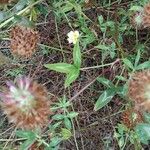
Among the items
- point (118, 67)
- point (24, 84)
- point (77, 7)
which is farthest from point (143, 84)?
point (77, 7)

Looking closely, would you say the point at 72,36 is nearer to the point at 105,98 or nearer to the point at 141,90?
the point at 105,98

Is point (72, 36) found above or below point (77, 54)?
below

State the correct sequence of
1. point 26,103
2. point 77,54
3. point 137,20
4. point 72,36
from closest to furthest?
point 26,103 → point 77,54 → point 137,20 → point 72,36

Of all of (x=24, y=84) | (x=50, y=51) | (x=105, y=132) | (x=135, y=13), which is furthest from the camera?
(x=50, y=51)

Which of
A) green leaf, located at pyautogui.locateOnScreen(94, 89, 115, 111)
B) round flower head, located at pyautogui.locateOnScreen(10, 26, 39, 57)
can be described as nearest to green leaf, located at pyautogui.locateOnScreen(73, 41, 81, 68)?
green leaf, located at pyautogui.locateOnScreen(94, 89, 115, 111)

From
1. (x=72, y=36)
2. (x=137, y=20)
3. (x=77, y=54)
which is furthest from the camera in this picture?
(x=72, y=36)

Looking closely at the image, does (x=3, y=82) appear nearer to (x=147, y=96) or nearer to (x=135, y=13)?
(x=135, y=13)

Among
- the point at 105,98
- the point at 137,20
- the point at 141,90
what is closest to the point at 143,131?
the point at 105,98
